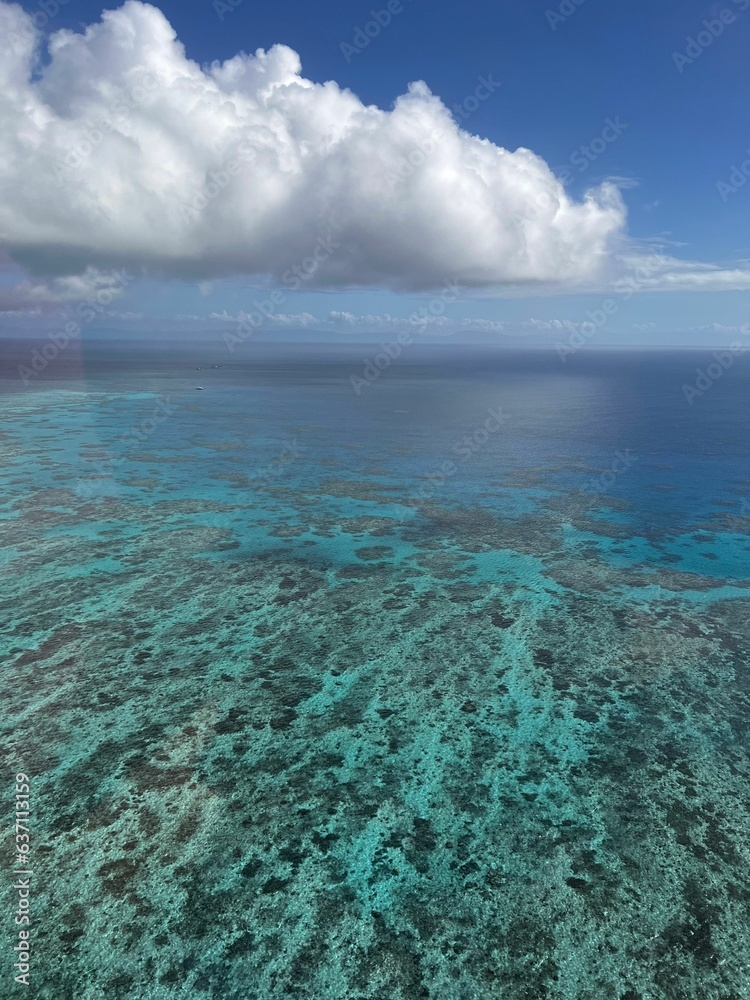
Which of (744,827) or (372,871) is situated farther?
(744,827)

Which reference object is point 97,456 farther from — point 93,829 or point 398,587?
point 93,829

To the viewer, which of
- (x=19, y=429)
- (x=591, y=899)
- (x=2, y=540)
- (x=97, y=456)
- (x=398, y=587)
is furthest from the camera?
(x=19, y=429)

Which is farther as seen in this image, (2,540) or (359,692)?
(2,540)

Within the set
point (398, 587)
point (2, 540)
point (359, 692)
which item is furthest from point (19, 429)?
point (359, 692)

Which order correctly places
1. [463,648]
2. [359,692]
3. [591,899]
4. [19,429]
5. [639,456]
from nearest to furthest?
[591,899]
[359,692]
[463,648]
[639,456]
[19,429]

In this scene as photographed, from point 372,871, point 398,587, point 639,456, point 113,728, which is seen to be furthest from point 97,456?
point 639,456

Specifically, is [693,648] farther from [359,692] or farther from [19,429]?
[19,429]
